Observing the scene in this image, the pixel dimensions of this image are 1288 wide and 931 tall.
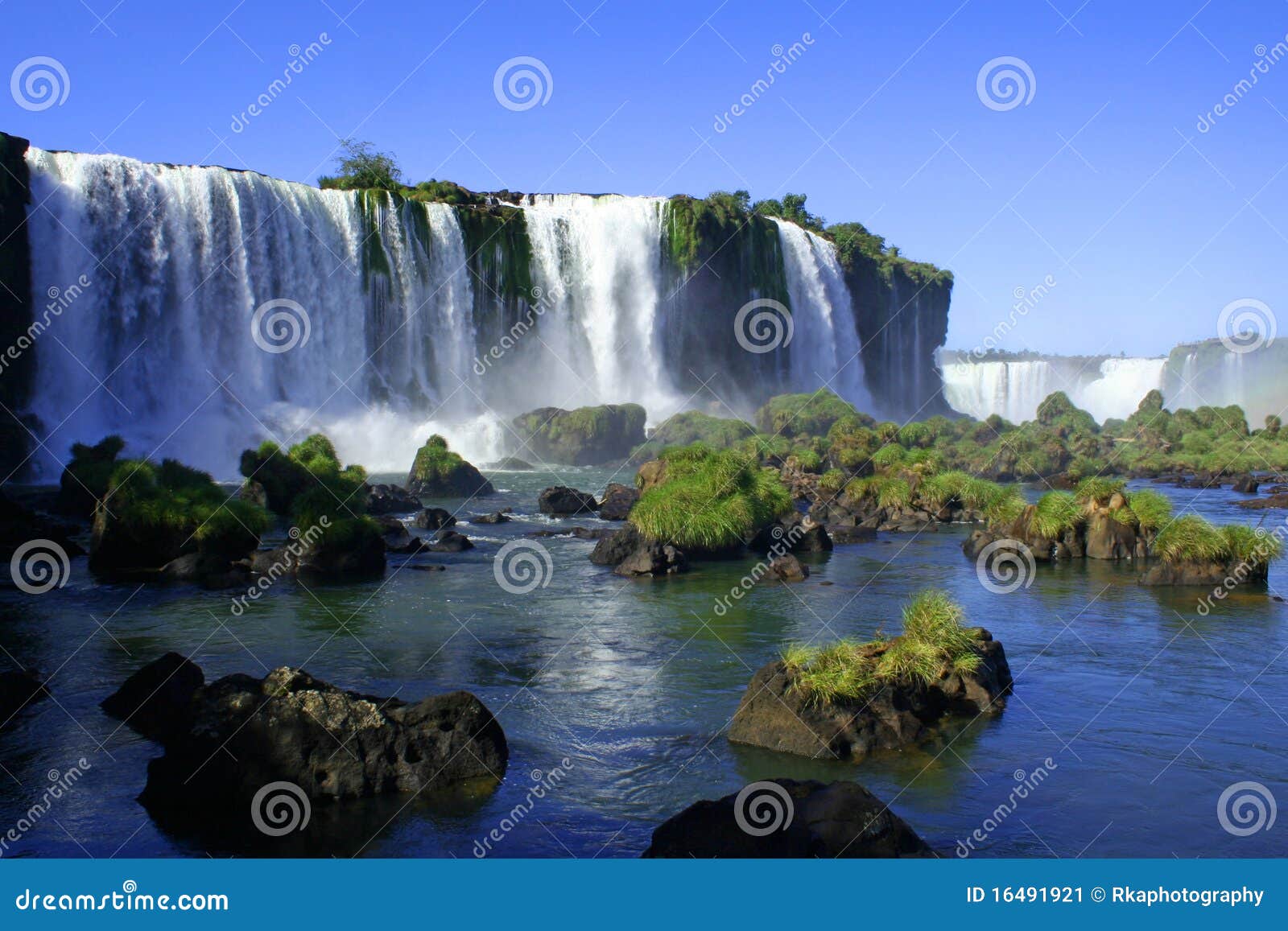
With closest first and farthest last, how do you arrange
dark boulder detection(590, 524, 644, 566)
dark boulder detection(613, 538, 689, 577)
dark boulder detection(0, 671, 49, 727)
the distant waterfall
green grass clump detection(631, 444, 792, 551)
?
dark boulder detection(0, 671, 49, 727), dark boulder detection(613, 538, 689, 577), dark boulder detection(590, 524, 644, 566), green grass clump detection(631, 444, 792, 551), the distant waterfall

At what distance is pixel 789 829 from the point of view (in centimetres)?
812

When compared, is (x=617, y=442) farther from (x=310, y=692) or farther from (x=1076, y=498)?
(x=310, y=692)

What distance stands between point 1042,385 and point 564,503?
79.2 m

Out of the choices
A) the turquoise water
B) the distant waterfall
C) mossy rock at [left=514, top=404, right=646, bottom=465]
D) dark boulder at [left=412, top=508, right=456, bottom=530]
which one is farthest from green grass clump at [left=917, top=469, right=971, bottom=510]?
the distant waterfall

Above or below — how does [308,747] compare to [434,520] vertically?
above

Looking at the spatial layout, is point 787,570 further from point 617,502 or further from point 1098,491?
point 617,502

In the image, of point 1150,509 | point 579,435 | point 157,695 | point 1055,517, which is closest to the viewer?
point 157,695

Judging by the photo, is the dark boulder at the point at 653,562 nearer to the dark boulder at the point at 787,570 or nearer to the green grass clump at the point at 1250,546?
the dark boulder at the point at 787,570

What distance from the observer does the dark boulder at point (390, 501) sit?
3303cm

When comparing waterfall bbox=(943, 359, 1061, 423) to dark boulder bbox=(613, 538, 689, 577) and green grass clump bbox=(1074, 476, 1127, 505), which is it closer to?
green grass clump bbox=(1074, 476, 1127, 505)

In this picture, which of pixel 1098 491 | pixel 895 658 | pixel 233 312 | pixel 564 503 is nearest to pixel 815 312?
pixel 233 312

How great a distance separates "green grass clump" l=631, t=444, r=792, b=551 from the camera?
2542 centimetres

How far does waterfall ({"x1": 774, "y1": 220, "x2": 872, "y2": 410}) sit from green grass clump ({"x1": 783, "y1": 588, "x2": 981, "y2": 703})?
206 feet

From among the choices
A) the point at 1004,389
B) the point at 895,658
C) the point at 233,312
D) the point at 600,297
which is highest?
the point at 600,297
